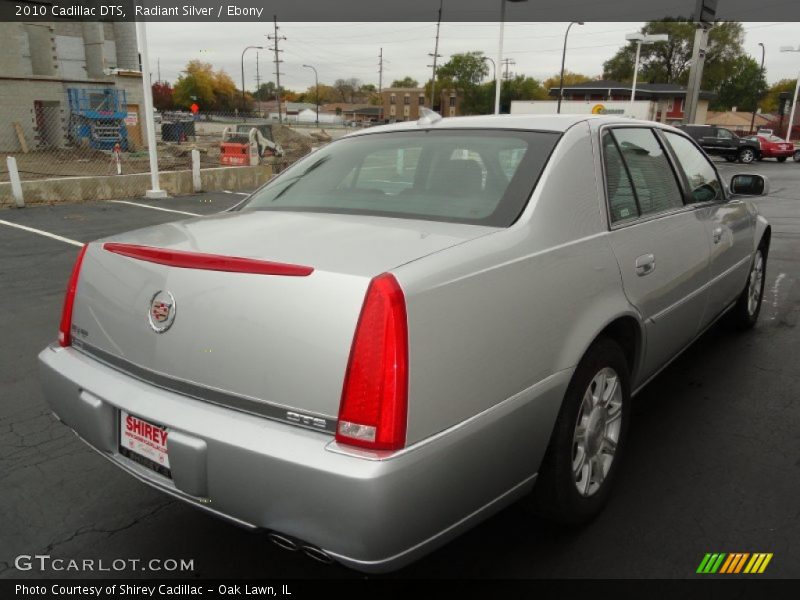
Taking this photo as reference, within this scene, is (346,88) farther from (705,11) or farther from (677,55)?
(705,11)

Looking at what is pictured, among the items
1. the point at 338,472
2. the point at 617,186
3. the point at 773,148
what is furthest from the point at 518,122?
the point at 773,148

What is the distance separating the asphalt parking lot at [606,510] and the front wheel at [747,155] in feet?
101

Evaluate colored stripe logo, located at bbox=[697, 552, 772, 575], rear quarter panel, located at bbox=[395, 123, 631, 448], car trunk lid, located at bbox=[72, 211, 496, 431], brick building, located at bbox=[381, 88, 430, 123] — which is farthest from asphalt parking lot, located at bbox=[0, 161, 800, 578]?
brick building, located at bbox=[381, 88, 430, 123]

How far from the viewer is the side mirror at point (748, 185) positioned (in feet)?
14.7

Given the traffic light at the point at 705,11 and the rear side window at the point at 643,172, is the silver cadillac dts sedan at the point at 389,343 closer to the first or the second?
the rear side window at the point at 643,172

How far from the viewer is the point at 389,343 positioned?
1.73 m

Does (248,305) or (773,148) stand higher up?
(248,305)

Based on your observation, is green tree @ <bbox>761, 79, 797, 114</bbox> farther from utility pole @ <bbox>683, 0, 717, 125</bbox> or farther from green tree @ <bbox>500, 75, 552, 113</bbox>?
utility pole @ <bbox>683, 0, 717, 125</bbox>

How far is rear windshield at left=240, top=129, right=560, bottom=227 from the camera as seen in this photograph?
247 centimetres

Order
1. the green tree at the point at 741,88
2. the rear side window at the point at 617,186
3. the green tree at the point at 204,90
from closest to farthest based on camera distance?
1. the rear side window at the point at 617,186
2. the green tree at the point at 741,88
3. the green tree at the point at 204,90

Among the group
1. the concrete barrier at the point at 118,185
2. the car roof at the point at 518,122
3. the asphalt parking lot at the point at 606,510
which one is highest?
the car roof at the point at 518,122

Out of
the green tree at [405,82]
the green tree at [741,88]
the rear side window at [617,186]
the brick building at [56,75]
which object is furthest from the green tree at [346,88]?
the rear side window at [617,186]

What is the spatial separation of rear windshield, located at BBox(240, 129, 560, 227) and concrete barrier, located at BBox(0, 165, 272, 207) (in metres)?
10.2

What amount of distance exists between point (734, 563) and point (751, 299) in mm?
3203
